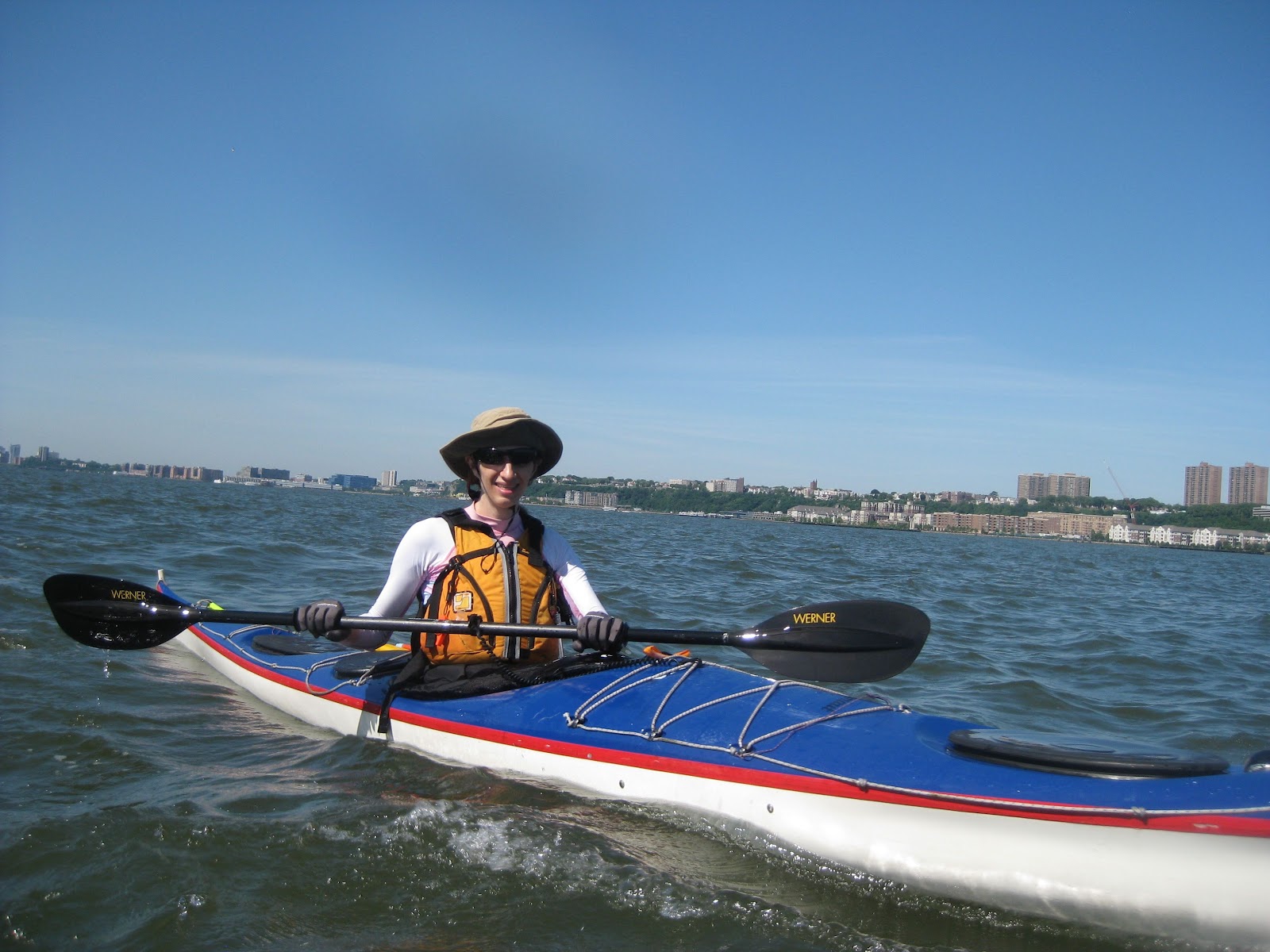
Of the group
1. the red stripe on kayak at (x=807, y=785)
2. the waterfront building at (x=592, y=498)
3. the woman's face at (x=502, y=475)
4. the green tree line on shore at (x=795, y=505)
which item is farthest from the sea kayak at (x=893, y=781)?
the waterfront building at (x=592, y=498)

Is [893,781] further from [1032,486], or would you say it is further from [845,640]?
[1032,486]

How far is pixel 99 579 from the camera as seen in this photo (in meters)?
4.54

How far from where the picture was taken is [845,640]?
3877mm

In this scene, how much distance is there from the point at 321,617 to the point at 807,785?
81.7 inches

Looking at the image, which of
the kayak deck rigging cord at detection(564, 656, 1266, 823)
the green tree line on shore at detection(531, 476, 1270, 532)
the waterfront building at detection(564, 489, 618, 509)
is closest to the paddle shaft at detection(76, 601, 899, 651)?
the kayak deck rigging cord at detection(564, 656, 1266, 823)

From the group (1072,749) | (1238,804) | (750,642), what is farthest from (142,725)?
(1238,804)

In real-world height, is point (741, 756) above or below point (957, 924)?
above

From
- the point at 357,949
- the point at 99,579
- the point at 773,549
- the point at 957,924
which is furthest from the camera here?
the point at 773,549

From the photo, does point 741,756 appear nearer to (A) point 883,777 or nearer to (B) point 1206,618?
(A) point 883,777

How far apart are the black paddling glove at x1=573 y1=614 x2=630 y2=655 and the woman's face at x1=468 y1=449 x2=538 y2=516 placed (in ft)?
2.16

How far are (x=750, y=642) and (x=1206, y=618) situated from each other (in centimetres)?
1188

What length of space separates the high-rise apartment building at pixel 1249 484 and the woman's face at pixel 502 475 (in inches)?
4210

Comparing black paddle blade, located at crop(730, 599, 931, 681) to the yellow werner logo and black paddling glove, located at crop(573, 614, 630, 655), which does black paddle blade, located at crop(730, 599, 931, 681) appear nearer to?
the yellow werner logo

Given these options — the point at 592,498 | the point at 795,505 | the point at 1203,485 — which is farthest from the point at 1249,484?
the point at 592,498
